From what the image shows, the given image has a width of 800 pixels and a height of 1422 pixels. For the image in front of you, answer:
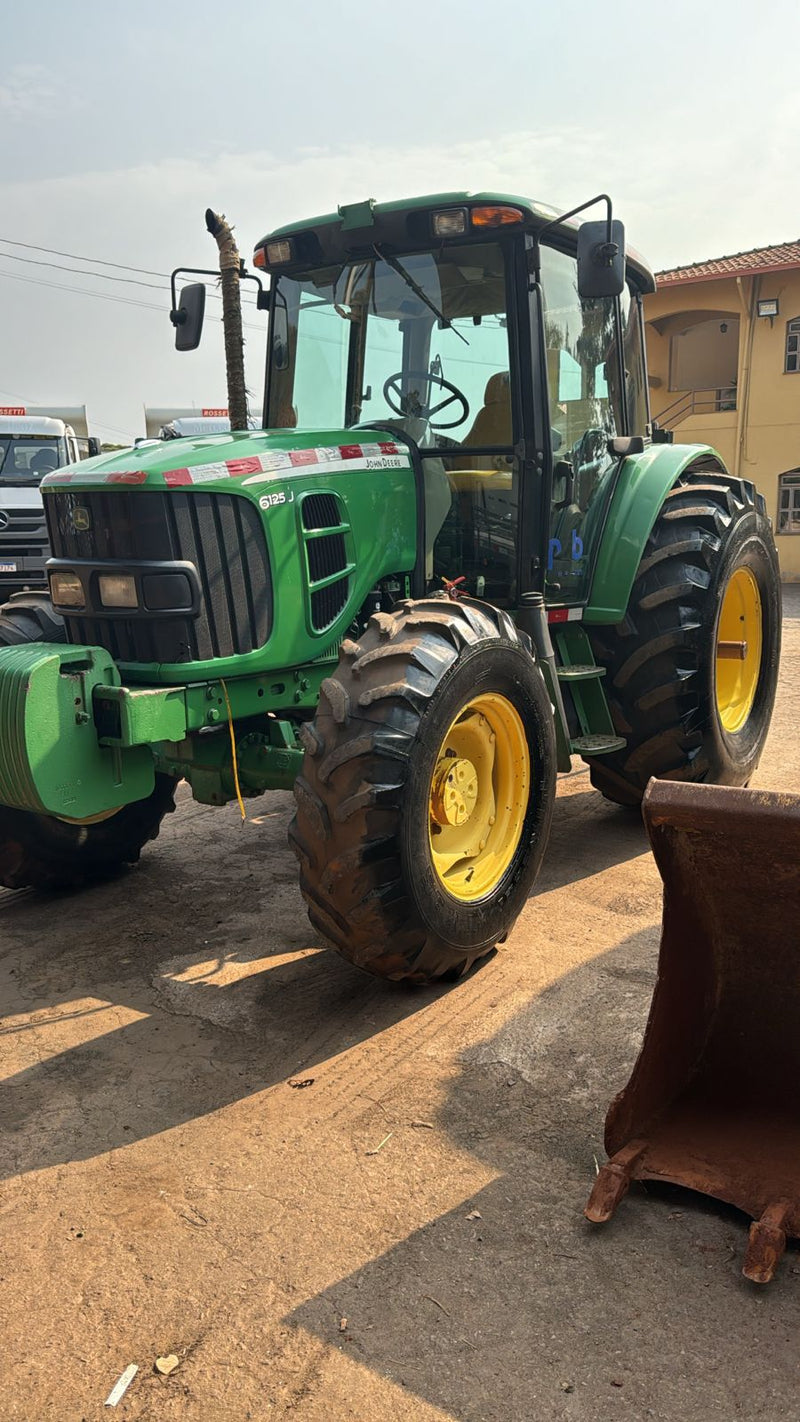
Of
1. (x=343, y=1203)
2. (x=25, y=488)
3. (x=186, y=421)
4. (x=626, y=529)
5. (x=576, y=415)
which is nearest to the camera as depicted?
(x=343, y=1203)

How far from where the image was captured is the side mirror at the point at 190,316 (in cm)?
509

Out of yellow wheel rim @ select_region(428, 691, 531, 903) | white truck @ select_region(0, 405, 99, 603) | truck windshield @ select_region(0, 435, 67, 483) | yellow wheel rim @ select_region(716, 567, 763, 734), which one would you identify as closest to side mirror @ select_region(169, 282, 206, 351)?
yellow wheel rim @ select_region(428, 691, 531, 903)

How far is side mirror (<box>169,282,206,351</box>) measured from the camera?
5.09 metres

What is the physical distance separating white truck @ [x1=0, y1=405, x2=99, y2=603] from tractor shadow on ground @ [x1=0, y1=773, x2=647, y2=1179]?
372 inches

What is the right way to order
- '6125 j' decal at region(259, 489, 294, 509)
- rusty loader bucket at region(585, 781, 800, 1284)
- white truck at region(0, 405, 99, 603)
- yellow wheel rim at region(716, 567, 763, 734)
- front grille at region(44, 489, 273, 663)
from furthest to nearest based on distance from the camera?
1. white truck at region(0, 405, 99, 603)
2. yellow wheel rim at region(716, 567, 763, 734)
3. '6125 j' decal at region(259, 489, 294, 509)
4. front grille at region(44, 489, 273, 663)
5. rusty loader bucket at region(585, 781, 800, 1284)

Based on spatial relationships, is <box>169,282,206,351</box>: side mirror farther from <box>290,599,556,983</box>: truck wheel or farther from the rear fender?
the rear fender

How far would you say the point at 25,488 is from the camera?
567 inches

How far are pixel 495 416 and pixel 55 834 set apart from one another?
8.50 ft

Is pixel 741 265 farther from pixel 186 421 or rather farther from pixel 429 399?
pixel 429 399

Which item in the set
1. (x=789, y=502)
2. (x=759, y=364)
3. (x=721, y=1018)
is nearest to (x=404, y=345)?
(x=721, y=1018)

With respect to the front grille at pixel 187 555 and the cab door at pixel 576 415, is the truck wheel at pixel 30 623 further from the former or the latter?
the cab door at pixel 576 415

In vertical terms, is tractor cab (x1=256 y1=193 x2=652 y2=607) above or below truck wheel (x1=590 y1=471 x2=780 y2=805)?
above

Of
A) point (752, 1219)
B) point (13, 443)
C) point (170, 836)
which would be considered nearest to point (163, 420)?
point (13, 443)

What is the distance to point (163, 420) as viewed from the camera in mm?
25344
